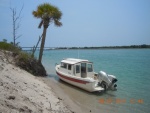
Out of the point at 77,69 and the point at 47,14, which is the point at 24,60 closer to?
the point at 77,69

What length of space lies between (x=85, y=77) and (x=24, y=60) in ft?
19.5

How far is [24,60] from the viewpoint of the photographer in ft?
55.9

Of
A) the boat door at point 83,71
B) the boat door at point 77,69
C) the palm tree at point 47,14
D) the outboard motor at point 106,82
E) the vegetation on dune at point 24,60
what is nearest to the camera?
the outboard motor at point 106,82

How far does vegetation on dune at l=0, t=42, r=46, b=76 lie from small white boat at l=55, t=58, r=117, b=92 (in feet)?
7.81

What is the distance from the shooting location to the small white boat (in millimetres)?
14081

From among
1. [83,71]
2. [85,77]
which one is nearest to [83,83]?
[85,77]

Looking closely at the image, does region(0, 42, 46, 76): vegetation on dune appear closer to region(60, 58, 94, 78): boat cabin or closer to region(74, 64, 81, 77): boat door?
region(60, 58, 94, 78): boat cabin

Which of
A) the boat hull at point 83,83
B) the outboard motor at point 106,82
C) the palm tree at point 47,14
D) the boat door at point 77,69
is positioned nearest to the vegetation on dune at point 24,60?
the palm tree at point 47,14

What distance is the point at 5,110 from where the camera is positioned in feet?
17.3

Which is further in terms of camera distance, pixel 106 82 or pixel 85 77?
pixel 85 77

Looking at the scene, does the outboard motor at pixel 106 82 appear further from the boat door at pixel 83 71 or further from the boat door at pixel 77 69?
the boat door at pixel 77 69

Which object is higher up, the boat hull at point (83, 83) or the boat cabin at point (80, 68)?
the boat cabin at point (80, 68)

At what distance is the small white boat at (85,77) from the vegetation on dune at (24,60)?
7.81ft

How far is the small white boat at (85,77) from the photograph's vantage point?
14.1 m
